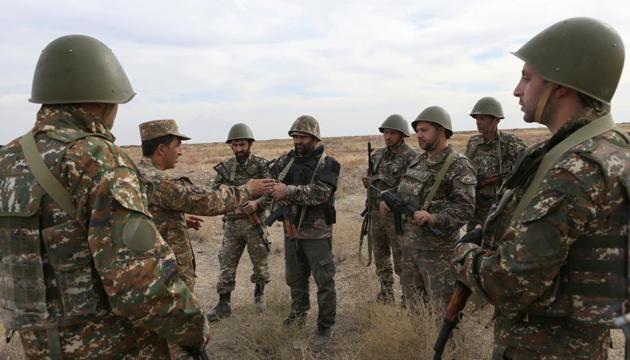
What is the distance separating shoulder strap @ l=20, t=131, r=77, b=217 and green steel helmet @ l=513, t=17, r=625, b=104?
7.32 ft

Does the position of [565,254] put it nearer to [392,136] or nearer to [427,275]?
[427,275]

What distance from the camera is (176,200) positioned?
3.72m

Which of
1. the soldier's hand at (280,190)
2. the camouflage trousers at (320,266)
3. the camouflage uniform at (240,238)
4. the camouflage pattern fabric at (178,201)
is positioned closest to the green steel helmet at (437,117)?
the soldier's hand at (280,190)

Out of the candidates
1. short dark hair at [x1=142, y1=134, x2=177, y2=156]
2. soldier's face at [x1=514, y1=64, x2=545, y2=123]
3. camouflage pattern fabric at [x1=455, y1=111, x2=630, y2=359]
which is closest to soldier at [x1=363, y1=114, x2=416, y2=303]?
short dark hair at [x1=142, y1=134, x2=177, y2=156]

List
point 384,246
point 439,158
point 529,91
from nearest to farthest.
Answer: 1. point 529,91
2. point 439,158
3. point 384,246

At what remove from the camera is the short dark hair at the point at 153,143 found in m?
4.01

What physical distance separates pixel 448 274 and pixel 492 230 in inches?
94.4

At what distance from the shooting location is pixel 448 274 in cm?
457

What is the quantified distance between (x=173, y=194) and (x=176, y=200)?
0.06 metres

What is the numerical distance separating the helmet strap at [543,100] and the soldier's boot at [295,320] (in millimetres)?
3913

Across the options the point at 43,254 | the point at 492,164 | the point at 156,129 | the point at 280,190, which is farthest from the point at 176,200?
the point at 492,164

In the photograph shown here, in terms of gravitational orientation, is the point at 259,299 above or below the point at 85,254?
below

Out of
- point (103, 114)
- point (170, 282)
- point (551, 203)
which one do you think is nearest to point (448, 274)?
point (551, 203)

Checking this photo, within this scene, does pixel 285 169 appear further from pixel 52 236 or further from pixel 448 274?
pixel 52 236
